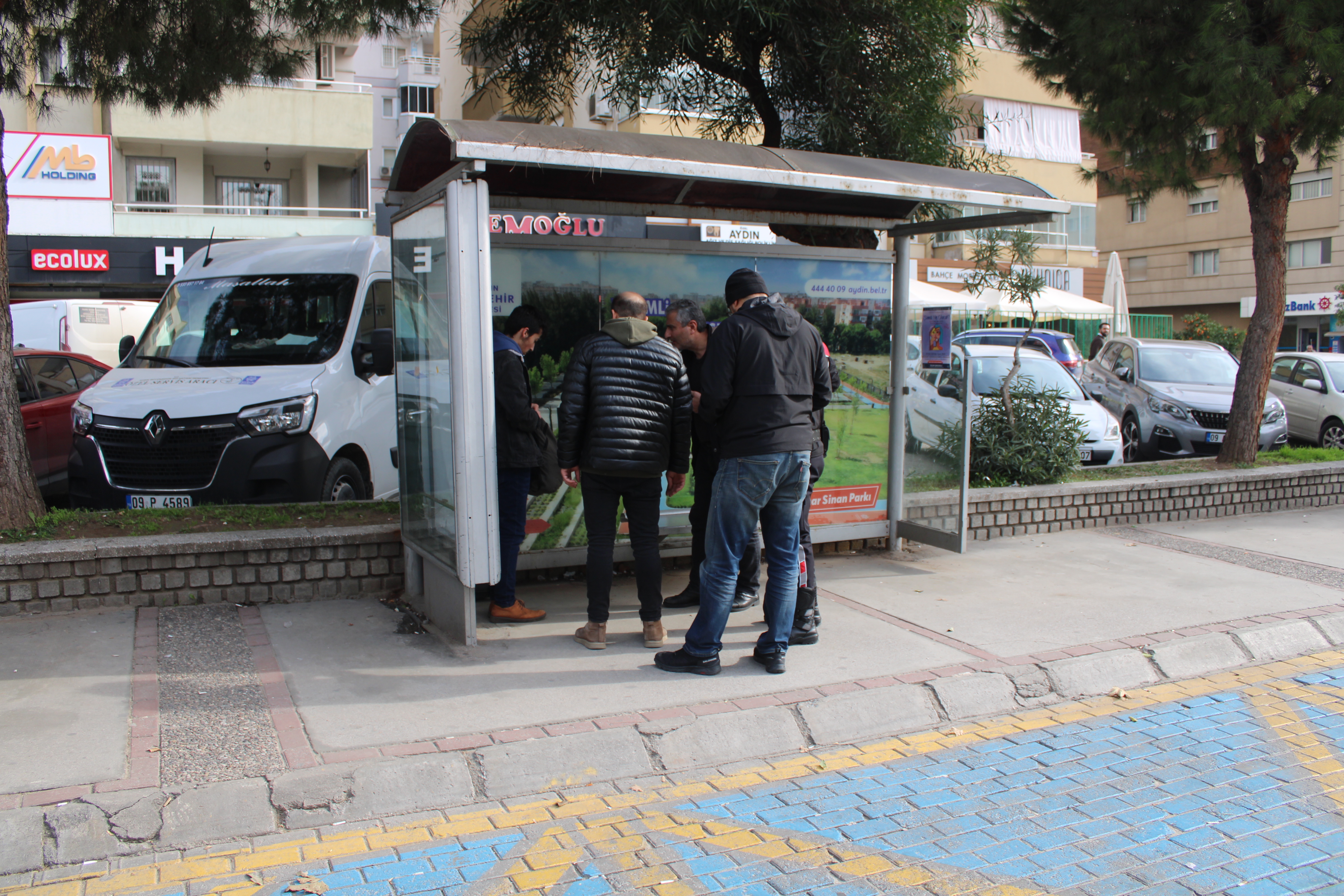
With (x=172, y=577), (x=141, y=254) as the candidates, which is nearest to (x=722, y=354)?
(x=172, y=577)

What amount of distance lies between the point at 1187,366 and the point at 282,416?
12214mm

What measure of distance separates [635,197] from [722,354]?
2557mm

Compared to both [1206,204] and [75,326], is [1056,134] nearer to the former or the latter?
[1206,204]

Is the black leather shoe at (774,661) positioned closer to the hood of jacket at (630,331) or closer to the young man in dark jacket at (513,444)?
the young man in dark jacket at (513,444)

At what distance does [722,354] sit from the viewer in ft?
16.0

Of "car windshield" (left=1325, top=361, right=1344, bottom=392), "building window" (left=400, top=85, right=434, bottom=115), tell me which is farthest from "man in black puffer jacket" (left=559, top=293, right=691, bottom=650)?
"building window" (left=400, top=85, right=434, bottom=115)

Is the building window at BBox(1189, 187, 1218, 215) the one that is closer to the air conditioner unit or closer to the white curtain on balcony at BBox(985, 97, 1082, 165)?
the white curtain on balcony at BBox(985, 97, 1082, 165)

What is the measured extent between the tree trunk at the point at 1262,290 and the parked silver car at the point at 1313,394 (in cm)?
457

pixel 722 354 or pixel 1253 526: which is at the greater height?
pixel 722 354

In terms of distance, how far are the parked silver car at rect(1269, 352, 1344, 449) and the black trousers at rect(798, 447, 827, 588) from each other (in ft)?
38.7

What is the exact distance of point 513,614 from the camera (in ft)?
19.4

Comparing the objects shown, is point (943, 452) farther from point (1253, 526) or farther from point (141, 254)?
point (141, 254)

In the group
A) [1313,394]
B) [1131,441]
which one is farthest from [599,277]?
[1313,394]

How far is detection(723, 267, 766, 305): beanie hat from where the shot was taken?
16.6 feet
